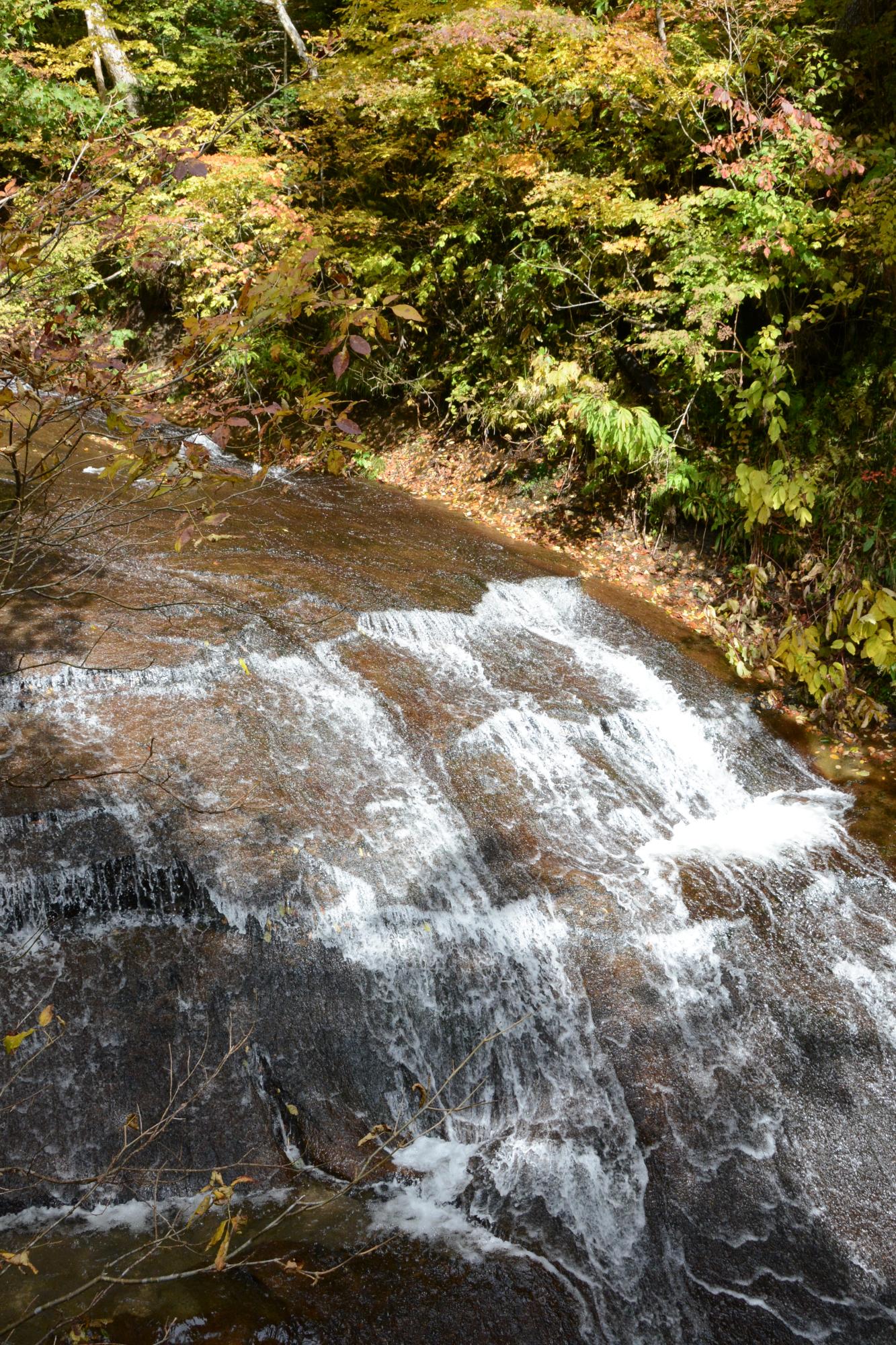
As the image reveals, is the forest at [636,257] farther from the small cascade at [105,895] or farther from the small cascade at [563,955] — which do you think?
the small cascade at [105,895]

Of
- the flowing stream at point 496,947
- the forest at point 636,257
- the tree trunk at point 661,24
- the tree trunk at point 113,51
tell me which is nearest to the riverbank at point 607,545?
the forest at point 636,257

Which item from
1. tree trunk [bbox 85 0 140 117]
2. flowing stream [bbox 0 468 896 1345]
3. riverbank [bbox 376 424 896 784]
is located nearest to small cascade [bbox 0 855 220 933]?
flowing stream [bbox 0 468 896 1345]

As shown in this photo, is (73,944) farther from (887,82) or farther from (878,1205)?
(887,82)

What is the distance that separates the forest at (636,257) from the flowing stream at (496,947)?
169 cm

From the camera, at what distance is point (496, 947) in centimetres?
480

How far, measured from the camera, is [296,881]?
4.71 meters

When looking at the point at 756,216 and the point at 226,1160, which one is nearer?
the point at 226,1160

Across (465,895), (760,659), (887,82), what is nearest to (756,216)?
(887,82)

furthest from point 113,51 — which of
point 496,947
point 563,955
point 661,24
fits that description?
point 563,955

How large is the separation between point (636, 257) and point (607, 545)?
2.90 metres

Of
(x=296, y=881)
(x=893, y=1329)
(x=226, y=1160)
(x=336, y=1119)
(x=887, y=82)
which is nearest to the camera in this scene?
(x=893, y=1329)

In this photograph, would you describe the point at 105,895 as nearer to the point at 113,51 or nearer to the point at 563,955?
the point at 563,955

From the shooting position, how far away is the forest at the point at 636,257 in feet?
23.9

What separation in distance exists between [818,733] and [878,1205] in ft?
12.4
